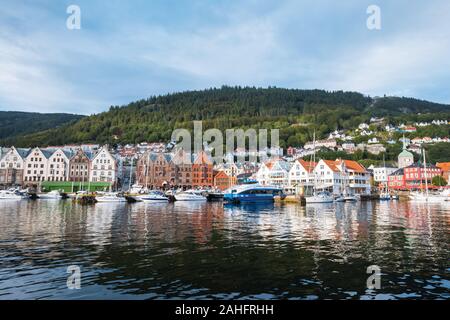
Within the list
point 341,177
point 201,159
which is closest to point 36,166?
point 201,159

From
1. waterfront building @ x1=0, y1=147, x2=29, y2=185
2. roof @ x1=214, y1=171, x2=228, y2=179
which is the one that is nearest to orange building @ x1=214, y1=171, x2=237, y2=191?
roof @ x1=214, y1=171, x2=228, y2=179

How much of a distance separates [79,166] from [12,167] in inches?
774

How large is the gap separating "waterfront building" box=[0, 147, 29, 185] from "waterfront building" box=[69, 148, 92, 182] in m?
14.5

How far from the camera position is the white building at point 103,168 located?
365 feet

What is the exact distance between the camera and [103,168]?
112 metres

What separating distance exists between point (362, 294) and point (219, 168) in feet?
405

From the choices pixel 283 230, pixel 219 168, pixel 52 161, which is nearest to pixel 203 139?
pixel 219 168

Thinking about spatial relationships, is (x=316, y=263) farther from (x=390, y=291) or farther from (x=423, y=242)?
(x=423, y=242)

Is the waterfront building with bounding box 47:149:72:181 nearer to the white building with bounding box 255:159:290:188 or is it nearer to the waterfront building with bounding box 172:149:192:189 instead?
the waterfront building with bounding box 172:149:192:189

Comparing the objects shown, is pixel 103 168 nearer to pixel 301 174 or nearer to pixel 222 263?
pixel 301 174

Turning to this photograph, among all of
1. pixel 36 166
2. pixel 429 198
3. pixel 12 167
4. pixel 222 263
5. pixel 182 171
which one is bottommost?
pixel 222 263

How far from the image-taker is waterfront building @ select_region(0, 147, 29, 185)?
347 feet

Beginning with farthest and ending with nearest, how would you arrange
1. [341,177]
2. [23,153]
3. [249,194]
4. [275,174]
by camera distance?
[275,174], [23,153], [341,177], [249,194]
